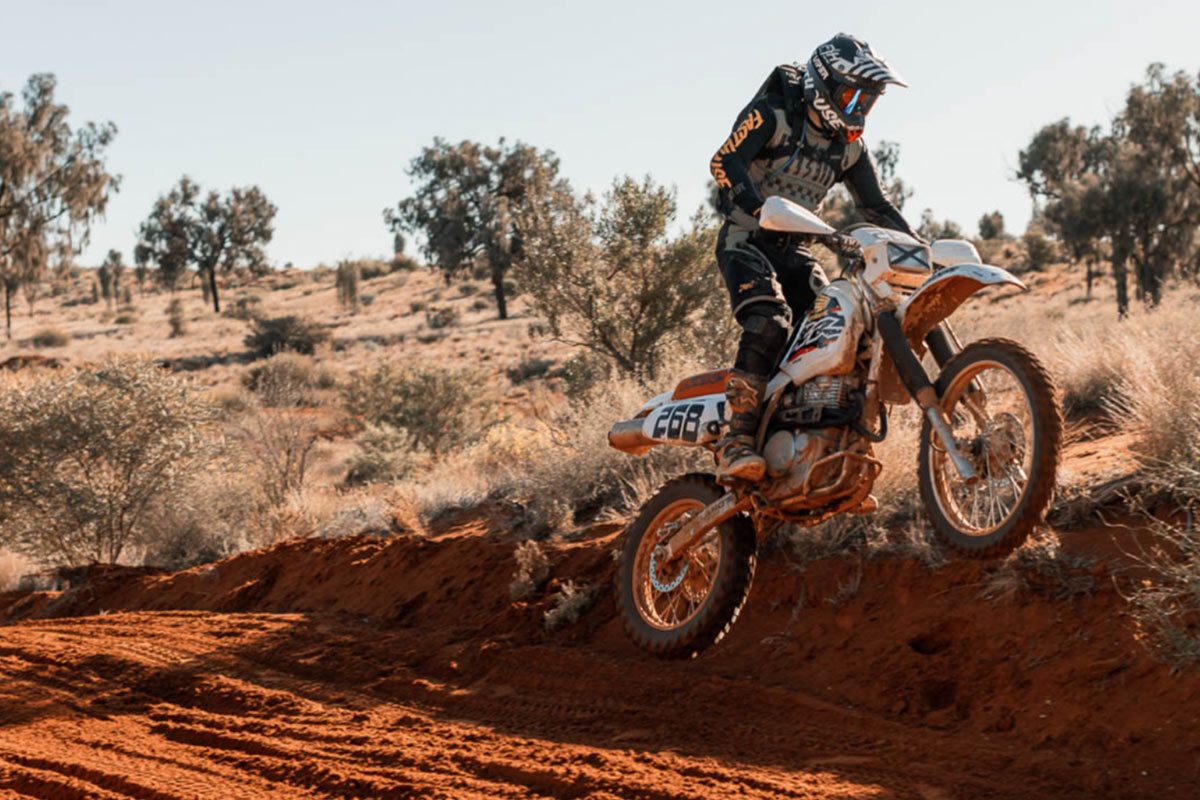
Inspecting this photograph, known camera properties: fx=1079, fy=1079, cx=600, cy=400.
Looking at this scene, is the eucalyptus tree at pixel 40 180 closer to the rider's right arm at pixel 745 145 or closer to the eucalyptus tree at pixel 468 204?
the eucalyptus tree at pixel 468 204

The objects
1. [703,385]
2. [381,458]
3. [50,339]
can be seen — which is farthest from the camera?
[50,339]

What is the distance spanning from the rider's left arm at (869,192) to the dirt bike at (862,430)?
84cm

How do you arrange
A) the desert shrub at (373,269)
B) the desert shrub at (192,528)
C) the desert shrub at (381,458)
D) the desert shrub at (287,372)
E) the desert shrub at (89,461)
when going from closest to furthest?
the desert shrub at (89,461) → the desert shrub at (192,528) → the desert shrub at (381,458) → the desert shrub at (287,372) → the desert shrub at (373,269)

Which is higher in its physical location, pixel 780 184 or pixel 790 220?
pixel 780 184

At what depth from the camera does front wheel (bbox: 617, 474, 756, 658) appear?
17.9 ft

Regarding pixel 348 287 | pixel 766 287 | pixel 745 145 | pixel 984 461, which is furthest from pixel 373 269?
pixel 984 461

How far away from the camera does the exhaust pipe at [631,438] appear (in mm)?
6613

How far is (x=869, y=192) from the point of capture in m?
6.20

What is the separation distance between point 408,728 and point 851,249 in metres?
3.36

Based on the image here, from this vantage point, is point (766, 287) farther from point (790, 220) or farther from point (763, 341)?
point (790, 220)

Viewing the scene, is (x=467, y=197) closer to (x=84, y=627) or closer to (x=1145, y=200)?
(x=1145, y=200)

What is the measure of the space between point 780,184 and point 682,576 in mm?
2252

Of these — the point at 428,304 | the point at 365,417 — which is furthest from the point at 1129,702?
the point at 428,304

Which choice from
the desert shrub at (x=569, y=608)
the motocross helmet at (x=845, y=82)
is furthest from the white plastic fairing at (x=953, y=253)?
the desert shrub at (x=569, y=608)
